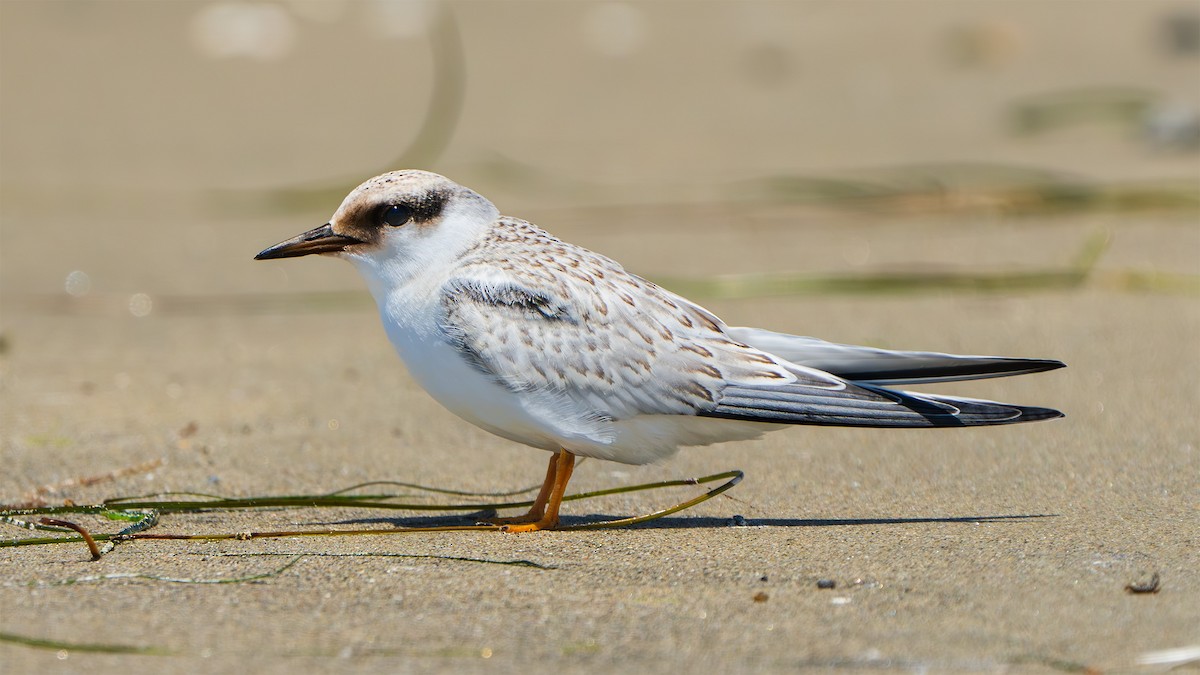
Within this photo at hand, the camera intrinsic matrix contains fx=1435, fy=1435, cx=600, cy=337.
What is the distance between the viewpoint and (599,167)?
9.53 metres

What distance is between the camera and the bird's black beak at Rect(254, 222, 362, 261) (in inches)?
161

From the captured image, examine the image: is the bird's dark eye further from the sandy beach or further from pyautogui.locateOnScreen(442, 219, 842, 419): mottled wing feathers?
the sandy beach

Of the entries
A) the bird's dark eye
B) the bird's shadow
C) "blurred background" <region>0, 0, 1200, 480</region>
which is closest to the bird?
the bird's dark eye

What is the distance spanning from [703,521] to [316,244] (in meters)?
1.35

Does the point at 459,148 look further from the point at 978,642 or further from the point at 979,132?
the point at 978,642

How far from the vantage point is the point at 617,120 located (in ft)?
34.5

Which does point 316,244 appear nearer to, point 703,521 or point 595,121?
point 703,521

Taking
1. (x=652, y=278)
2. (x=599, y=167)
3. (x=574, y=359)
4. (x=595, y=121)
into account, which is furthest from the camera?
(x=595, y=121)

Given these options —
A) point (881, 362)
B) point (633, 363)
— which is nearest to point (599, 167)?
point (881, 362)

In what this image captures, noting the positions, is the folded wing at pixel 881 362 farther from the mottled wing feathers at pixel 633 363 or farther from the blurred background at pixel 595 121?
the blurred background at pixel 595 121

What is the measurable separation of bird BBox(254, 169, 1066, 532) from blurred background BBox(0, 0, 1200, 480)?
3.58 ft

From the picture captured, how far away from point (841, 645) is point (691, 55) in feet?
30.1

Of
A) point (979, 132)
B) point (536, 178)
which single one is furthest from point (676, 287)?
point (979, 132)

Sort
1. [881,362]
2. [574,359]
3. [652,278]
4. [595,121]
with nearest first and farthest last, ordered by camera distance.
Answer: [574,359]
[881,362]
[652,278]
[595,121]
